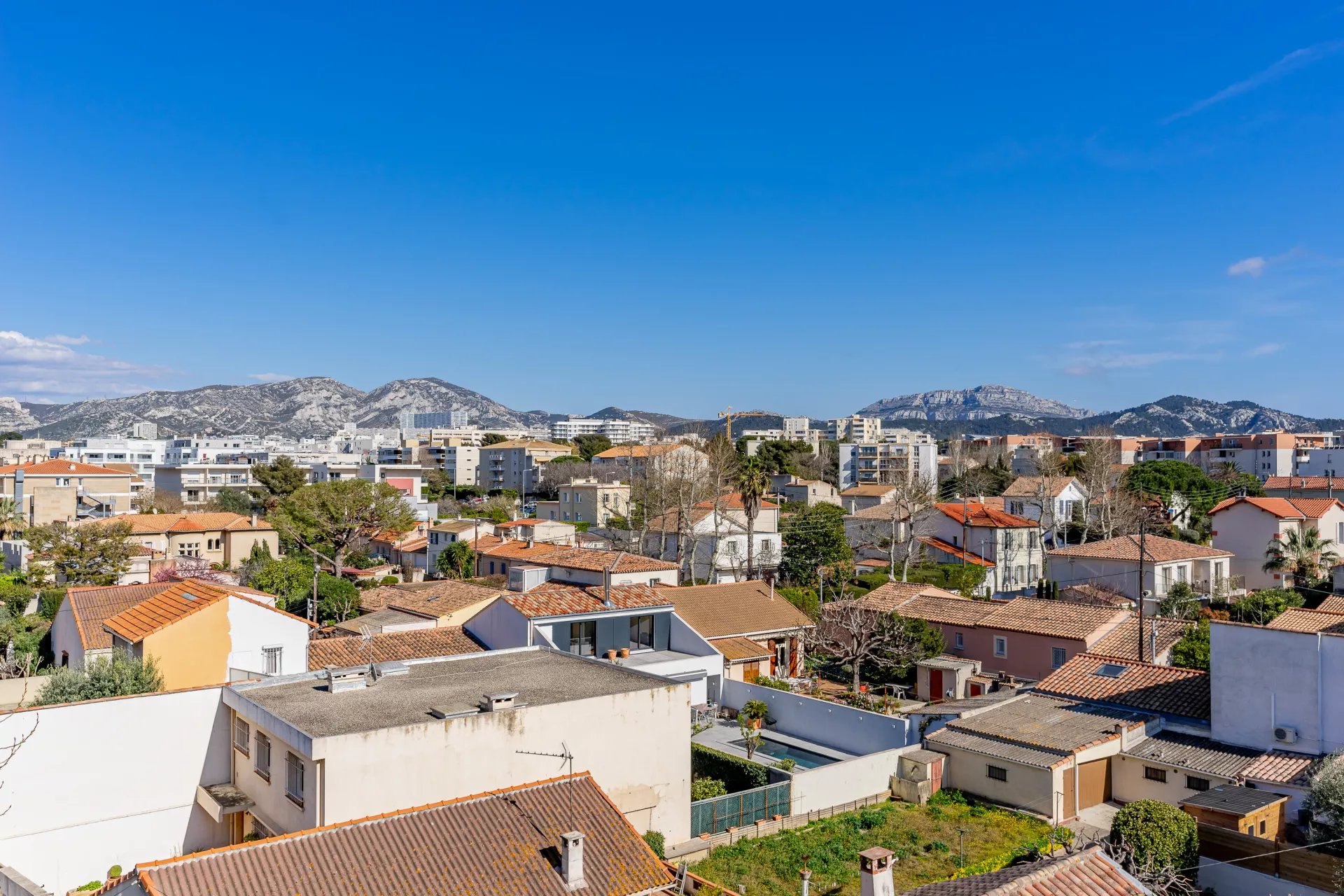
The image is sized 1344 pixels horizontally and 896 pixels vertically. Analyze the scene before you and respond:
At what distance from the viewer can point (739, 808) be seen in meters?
18.0

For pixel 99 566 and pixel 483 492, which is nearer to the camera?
pixel 99 566

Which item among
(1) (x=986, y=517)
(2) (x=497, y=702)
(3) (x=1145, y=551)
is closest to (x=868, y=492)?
(1) (x=986, y=517)

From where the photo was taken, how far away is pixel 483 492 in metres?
108

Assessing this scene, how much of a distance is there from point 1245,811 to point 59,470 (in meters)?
76.0

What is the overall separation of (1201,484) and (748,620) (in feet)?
165

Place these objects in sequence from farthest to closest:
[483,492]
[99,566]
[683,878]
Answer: [483,492]
[99,566]
[683,878]

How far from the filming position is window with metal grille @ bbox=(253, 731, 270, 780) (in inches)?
590

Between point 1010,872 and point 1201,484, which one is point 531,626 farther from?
point 1201,484

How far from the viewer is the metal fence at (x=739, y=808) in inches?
691

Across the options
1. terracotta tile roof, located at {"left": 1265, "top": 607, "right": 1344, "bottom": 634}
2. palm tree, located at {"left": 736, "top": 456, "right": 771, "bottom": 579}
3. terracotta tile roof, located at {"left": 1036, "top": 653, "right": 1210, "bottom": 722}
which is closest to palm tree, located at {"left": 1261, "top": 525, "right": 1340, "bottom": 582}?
terracotta tile roof, located at {"left": 1265, "top": 607, "right": 1344, "bottom": 634}

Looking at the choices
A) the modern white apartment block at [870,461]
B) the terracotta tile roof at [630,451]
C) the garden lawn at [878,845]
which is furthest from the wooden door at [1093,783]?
the modern white apartment block at [870,461]

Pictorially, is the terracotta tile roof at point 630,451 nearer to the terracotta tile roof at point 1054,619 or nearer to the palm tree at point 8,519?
the palm tree at point 8,519

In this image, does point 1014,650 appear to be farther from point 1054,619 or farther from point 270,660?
point 270,660

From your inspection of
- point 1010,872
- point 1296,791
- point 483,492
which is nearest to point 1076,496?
point 1296,791
